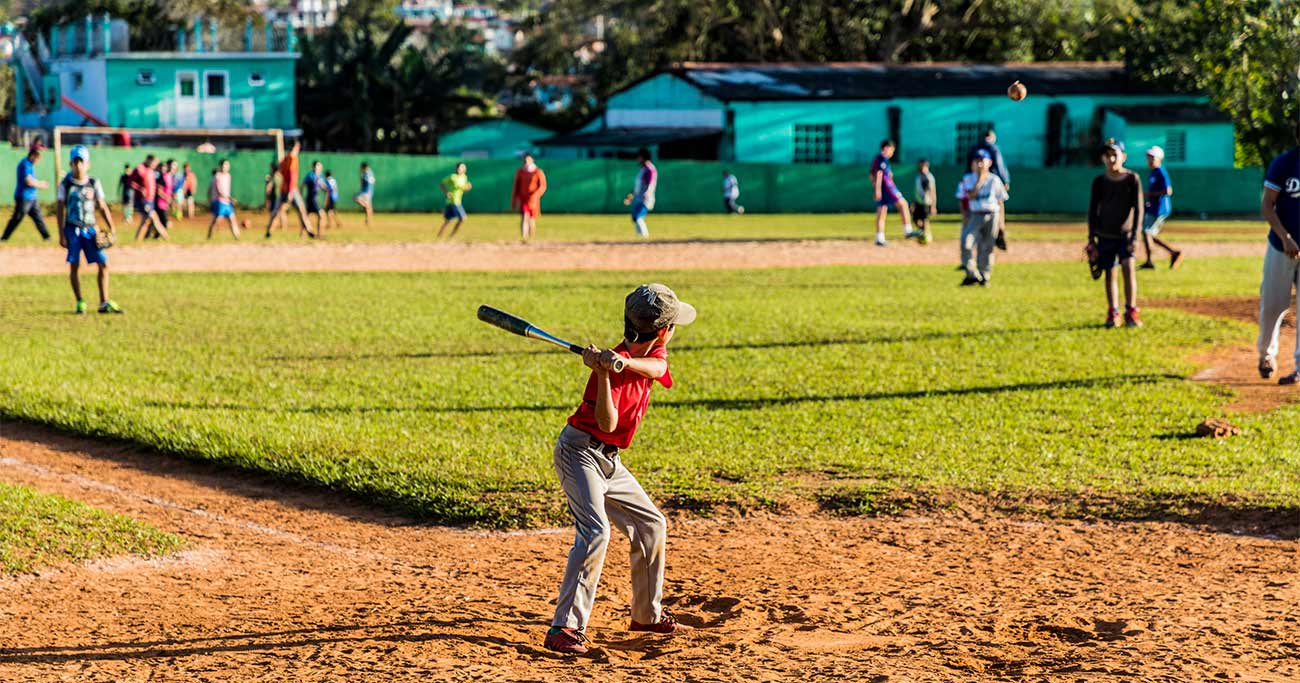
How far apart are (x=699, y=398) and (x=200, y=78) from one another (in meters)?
52.8

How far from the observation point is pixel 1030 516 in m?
8.38

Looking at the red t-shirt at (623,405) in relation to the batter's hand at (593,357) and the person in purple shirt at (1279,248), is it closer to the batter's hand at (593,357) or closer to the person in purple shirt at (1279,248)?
the batter's hand at (593,357)

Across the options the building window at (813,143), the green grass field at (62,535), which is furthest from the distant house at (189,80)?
the green grass field at (62,535)

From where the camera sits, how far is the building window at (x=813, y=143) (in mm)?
51625

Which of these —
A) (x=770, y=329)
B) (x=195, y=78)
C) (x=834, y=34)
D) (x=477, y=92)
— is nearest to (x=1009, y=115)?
(x=834, y=34)

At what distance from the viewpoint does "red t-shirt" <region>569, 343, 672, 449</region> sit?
229 inches

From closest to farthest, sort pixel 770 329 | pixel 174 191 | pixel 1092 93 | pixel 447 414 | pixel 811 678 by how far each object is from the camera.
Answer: pixel 811 678 → pixel 447 414 → pixel 770 329 → pixel 174 191 → pixel 1092 93

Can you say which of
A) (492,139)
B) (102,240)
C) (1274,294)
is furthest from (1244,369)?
(492,139)

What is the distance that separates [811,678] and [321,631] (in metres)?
2.13

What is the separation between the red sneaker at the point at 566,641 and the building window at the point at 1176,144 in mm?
48228

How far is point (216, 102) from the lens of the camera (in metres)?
59.9

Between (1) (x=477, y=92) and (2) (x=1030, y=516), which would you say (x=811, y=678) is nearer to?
(2) (x=1030, y=516)

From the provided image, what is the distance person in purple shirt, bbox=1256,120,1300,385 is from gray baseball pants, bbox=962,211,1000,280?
729cm

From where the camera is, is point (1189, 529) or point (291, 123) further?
point (291, 123)
